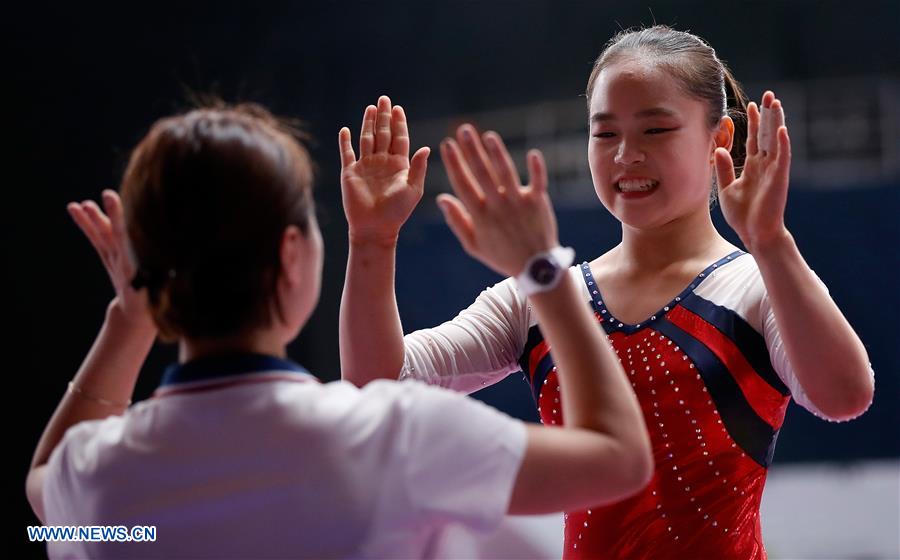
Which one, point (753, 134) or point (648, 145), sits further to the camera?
point (648, 145)

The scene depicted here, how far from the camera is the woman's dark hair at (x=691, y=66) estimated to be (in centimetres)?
151

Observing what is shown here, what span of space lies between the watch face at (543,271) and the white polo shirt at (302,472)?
136 millimetres

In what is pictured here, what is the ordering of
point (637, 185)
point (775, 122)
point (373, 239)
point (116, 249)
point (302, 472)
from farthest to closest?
point (637, 185), point (373, 239), point (775, 122), point (116, 249), point (302, 472)

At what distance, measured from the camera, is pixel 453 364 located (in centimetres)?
153

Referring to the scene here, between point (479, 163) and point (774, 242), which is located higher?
point (479, 163)

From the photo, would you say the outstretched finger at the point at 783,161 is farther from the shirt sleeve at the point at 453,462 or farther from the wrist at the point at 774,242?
the shirt sleeve at the point at 453,462

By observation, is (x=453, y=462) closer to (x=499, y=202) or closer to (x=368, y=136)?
(x=499, y=202)

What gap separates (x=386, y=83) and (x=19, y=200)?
121 centimetres

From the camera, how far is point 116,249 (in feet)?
3.71

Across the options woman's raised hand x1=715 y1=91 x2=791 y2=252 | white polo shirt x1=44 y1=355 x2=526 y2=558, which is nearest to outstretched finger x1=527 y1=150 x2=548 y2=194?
white polo shirt x1=44 y1=355 x2=526 y2=558

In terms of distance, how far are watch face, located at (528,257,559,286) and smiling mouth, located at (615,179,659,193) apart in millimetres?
559

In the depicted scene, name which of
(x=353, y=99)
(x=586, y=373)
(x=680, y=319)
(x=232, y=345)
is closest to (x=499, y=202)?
(x=586, y=373)

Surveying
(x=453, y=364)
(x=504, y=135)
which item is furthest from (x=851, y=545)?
(x=453, y=364)

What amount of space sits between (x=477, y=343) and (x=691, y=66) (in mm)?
522
